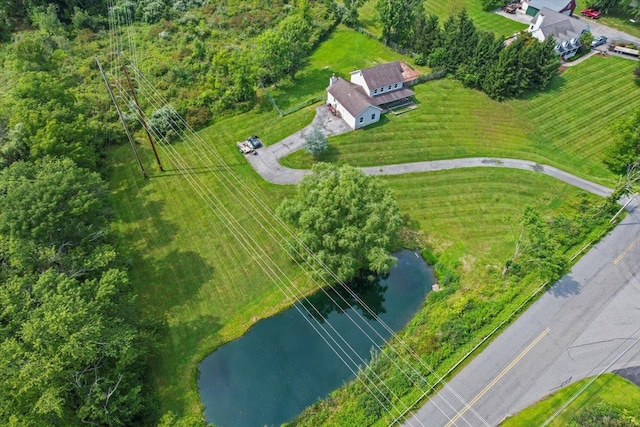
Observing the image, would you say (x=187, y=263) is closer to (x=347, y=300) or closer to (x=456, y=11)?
(x=347, y=300)

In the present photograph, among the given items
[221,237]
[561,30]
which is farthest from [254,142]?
[561,30]

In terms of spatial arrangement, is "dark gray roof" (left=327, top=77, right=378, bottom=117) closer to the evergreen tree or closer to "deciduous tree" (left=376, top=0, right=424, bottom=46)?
the evergreen tree

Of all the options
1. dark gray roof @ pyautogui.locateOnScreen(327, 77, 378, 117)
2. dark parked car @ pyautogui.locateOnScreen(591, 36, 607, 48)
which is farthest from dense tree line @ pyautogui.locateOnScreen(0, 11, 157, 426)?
dark parked car @ pyautogui.locateOnScreen(591, 36, 607, 48)

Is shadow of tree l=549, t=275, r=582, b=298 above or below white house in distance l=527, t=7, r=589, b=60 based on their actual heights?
below

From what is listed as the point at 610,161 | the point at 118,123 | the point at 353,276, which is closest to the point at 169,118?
the point at 118,123

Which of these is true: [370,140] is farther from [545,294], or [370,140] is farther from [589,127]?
[589,127]

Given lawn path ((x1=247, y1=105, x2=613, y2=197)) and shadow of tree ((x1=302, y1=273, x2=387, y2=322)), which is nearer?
shadow of tree ((x1=302, y1=273, x2=387, y2=322))

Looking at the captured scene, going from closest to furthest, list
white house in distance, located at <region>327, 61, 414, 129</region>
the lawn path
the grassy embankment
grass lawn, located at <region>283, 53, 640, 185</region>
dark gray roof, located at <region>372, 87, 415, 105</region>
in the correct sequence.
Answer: the grassy embankment, the lawn path, grass lawn, located at <region>283, 53, 640, 185</region>, white house in distance, located at <region>327, 61, 414, 129</region>, dark gray roof, located at <region>372, 87, 415, 105</region>

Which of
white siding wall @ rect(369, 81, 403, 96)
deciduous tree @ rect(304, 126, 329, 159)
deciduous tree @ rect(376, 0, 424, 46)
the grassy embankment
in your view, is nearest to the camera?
the grassy embankment

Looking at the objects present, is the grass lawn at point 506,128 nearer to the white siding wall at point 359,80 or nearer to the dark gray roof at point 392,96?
the dark gray roof at point 392,96
